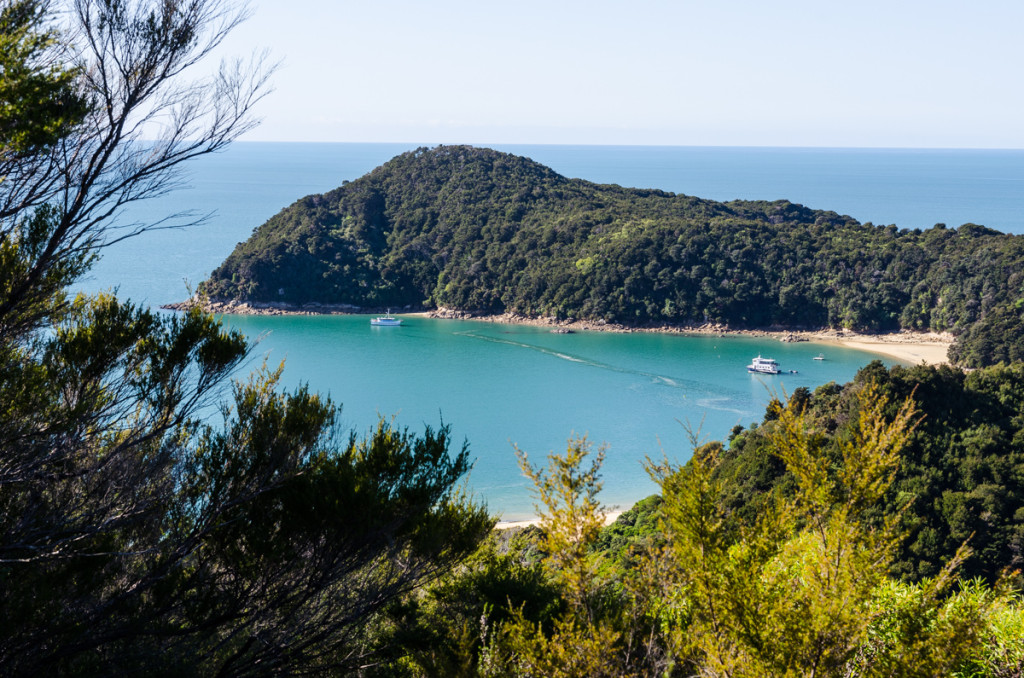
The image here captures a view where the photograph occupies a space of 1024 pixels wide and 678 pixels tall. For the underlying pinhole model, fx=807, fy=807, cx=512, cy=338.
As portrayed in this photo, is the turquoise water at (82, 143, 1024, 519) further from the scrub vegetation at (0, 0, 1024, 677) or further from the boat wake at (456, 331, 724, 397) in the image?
the scrub vegetation at (0, 0, 1024, 677)

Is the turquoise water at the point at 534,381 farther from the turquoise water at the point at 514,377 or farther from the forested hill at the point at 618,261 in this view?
the forested hill at the point at 618,261

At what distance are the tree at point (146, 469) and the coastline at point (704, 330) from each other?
34.3m

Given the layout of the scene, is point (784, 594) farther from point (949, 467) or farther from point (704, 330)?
point (704, 330)

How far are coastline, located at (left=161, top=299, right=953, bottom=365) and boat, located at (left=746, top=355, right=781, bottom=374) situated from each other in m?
6.17

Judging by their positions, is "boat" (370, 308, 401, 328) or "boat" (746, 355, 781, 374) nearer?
"boat" (746, 355, 781, 374)

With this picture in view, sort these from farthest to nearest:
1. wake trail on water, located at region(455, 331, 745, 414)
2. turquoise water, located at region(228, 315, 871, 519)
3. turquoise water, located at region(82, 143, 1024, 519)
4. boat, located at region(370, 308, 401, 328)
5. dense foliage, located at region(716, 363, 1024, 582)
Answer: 1. boat, located at region(370, 308, 401, 328)
2. wake trail on water, located at region(455, 331, 745, 414)
3. turquoise water, located at region(82, 143, 1024, 519)
4. turquoise water, located at region(228, 315, 871, 519)
5. dense foliage, located at region(716, 363, 1024, 582)

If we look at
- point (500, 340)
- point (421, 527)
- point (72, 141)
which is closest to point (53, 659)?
point (421, 527)

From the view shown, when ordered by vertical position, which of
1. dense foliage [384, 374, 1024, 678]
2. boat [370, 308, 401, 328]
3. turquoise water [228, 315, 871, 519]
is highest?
dense foliage [384, 374, 1024, 678]

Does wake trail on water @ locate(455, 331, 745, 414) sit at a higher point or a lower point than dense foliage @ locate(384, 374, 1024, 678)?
lower

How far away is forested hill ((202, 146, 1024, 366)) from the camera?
137 feet

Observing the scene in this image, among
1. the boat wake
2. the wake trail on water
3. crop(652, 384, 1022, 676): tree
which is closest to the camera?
crop(652, 384, 1022, 676): tree

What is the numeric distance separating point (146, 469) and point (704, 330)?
40411 millimetres

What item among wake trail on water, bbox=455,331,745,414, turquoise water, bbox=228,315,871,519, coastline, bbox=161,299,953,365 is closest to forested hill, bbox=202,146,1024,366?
coastline, bbox=161,299,953,365

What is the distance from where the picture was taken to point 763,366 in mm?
34156
